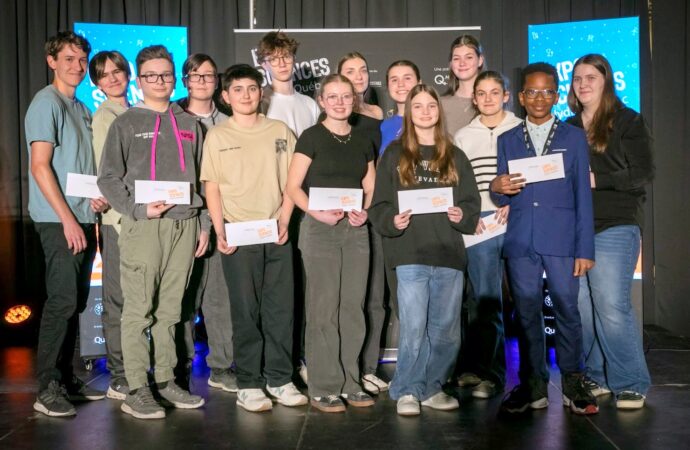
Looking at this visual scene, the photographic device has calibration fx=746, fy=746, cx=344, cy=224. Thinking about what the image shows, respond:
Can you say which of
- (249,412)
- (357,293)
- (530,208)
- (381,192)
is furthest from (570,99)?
(249,412)

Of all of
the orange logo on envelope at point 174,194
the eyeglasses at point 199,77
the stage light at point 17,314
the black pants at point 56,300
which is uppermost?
the eyeglasses at point 199,77

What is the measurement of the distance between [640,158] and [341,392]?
193 centimetres

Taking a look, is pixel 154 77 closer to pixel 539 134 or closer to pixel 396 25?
pixel 539 134

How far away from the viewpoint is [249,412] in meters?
3.76

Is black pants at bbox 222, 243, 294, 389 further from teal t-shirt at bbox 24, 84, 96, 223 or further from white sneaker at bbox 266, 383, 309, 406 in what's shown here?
teal t-shirt at bbox 24, 84, 96, 223

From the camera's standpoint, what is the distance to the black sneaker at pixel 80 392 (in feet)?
13.2

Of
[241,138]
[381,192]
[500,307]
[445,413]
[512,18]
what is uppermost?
[512,18]

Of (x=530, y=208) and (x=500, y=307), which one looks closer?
(x=530, y=208)

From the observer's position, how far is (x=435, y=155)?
3662mm

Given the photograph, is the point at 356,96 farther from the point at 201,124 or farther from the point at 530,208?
the point at 530,208

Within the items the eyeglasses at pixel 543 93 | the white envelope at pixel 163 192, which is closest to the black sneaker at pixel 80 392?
the white envelope at pixel 163 192

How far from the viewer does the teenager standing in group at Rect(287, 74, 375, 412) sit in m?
3.76

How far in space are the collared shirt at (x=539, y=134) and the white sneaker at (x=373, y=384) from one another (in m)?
1.53

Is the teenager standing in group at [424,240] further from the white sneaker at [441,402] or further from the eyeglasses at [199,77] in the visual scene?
the eyeglasses at [199,77]
